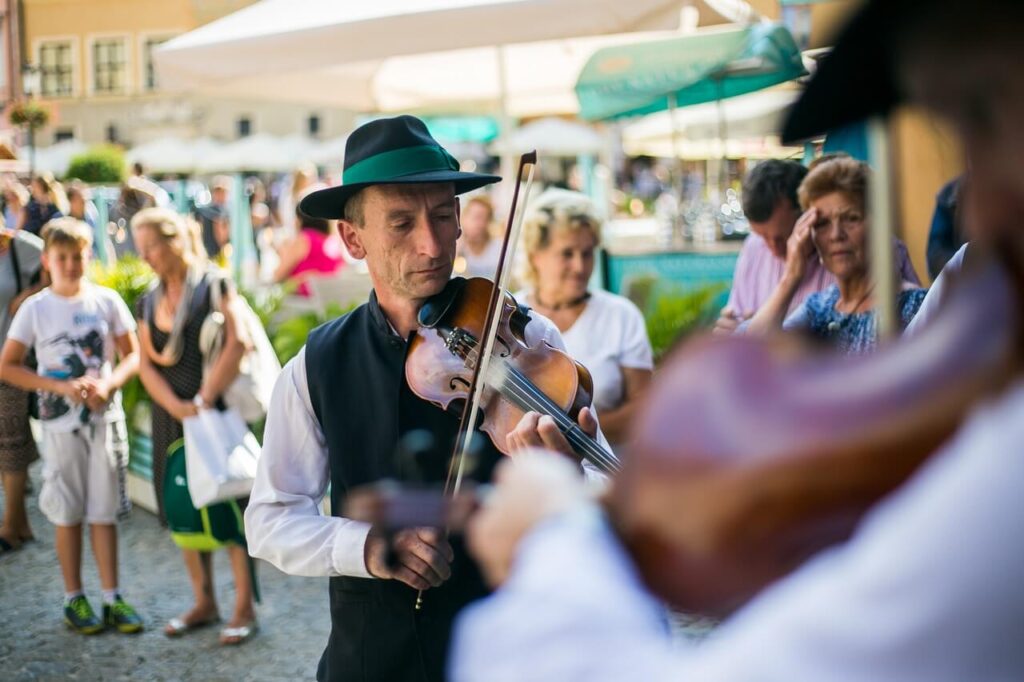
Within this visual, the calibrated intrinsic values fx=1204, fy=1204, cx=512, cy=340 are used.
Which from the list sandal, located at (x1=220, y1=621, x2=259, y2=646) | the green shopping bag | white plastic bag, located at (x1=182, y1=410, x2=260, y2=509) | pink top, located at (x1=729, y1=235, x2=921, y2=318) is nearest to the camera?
pink top, located at (x1=729, y1=235, x2=921, y2=318)

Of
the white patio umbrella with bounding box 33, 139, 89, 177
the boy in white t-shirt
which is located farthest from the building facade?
the boy in white t-shirt

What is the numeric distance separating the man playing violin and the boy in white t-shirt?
128 inches

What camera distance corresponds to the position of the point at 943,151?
2.85 ft

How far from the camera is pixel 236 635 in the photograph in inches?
204

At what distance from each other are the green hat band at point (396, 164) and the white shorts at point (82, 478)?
11.3 ft

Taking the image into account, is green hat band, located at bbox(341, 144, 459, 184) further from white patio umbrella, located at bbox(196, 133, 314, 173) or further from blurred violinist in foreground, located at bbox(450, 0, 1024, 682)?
white patio umbrella, located at bbox(196, 133, 314, 173)

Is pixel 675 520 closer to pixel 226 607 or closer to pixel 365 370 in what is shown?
pixel 365 370

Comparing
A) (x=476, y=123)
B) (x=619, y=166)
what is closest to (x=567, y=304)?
(x=476, y=123)

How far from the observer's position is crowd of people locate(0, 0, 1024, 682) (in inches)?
29.3

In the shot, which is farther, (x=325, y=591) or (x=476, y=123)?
(x=476, y=123)

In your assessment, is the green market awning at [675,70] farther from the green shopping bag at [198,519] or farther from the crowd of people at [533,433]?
the green shopping bag at [198,519]

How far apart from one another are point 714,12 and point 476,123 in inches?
485

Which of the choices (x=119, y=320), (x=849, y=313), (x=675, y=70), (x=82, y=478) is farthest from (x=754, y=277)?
(x=675, y=70)

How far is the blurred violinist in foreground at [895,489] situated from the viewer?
2.38 feet
